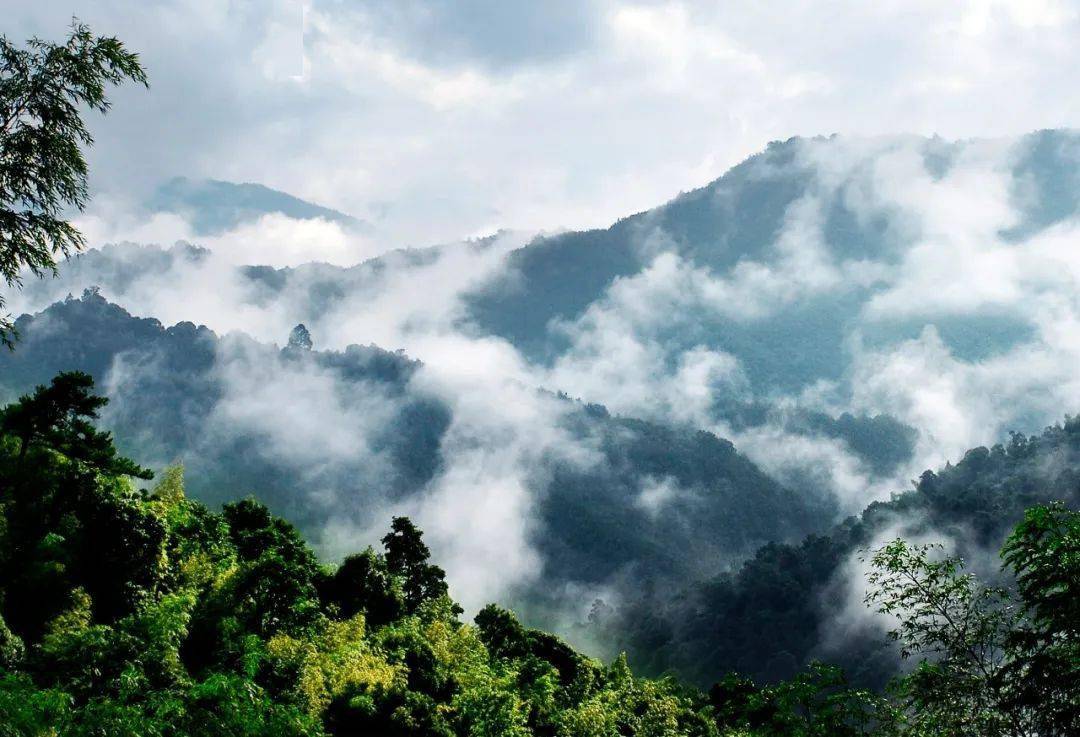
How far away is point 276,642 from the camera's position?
77.4ft

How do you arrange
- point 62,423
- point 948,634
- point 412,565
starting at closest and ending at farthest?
point 948,634 → point 62,423 → point 412,565

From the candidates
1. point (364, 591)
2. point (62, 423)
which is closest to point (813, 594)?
point (364, 591)

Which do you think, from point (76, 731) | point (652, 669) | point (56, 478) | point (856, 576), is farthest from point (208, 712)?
point (856, 576)

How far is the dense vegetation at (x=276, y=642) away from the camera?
1258cm

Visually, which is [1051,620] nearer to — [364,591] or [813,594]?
[364,591]

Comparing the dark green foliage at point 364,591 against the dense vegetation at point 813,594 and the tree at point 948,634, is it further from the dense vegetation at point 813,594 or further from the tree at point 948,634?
the dense vegetation at point 813,594

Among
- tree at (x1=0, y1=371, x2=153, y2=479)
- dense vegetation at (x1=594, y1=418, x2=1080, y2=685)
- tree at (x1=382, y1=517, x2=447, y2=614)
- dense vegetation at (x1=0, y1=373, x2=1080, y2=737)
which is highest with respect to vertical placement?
dense vegetation at (x1=594, y1=418, x2=1080, y2=685)

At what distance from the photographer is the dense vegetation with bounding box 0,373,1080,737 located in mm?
12578

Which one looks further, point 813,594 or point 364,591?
point 813,594

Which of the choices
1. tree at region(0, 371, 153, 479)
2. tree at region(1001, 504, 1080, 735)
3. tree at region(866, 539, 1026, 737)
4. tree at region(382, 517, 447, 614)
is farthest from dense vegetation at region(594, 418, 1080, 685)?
tree at region(1001, 504, 1080, 735)

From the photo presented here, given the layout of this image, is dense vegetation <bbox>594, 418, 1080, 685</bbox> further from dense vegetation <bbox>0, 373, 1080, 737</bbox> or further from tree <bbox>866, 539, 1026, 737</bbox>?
tree <bbox>866, 539, 1026, 737</bbox>

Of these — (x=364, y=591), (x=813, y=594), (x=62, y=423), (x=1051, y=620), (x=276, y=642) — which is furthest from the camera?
(x=813, y=594)

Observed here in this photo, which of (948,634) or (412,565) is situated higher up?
(412,565)

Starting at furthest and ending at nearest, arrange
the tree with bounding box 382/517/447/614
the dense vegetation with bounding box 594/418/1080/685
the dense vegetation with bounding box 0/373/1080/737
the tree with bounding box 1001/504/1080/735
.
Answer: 1. the dense vegetation with bounding box 594/418/1080/685
2. the tree with bounding box 382/517/447/614
3. the dense vegetation with bounding box 0/373/1080/737
4. the tree with bounding box 1001/504/1080/735
